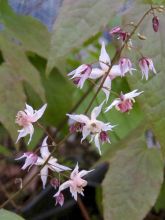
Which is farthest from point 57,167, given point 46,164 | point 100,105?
point 100,105

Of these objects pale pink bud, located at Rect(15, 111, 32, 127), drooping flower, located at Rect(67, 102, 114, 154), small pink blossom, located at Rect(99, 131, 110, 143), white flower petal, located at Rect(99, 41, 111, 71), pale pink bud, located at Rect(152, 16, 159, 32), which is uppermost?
pale pink bud, located at Rect(152, 16, 159, 32)

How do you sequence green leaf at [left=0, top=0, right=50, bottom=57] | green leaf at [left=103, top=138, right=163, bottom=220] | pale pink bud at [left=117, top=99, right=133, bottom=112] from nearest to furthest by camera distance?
pale pink bud at [left=117, top=99, right=133, bottom=112] → green leaf at [left=103, top=138, right=163, bottom=220] → green leaf at [left=0, top=0, right=50, bottom=57]

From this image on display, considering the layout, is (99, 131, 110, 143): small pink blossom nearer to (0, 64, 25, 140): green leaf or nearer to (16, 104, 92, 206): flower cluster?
(16, 104, 92, 206): flower cluster

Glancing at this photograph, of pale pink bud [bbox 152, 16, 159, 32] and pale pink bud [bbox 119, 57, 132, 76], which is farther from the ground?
pale pink bud [bbox 152, 16, 159, 32]

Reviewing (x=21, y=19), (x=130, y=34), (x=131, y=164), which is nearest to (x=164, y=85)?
(x=130, y=34)

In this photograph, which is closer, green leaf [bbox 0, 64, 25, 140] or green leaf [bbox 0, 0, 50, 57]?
green leaf [bbox 0, 64, 25, 140]

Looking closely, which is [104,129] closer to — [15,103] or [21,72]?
[15,103]

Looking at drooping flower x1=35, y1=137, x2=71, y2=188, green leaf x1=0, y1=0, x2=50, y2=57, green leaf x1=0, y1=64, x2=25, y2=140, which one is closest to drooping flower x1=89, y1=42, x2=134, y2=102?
drooping flower x1=35, y1=137, x2=71, y2=188

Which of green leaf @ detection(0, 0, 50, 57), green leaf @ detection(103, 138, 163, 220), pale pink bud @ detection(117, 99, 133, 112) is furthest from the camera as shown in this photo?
green leaf @ detection(0, 0, 50, 57)
